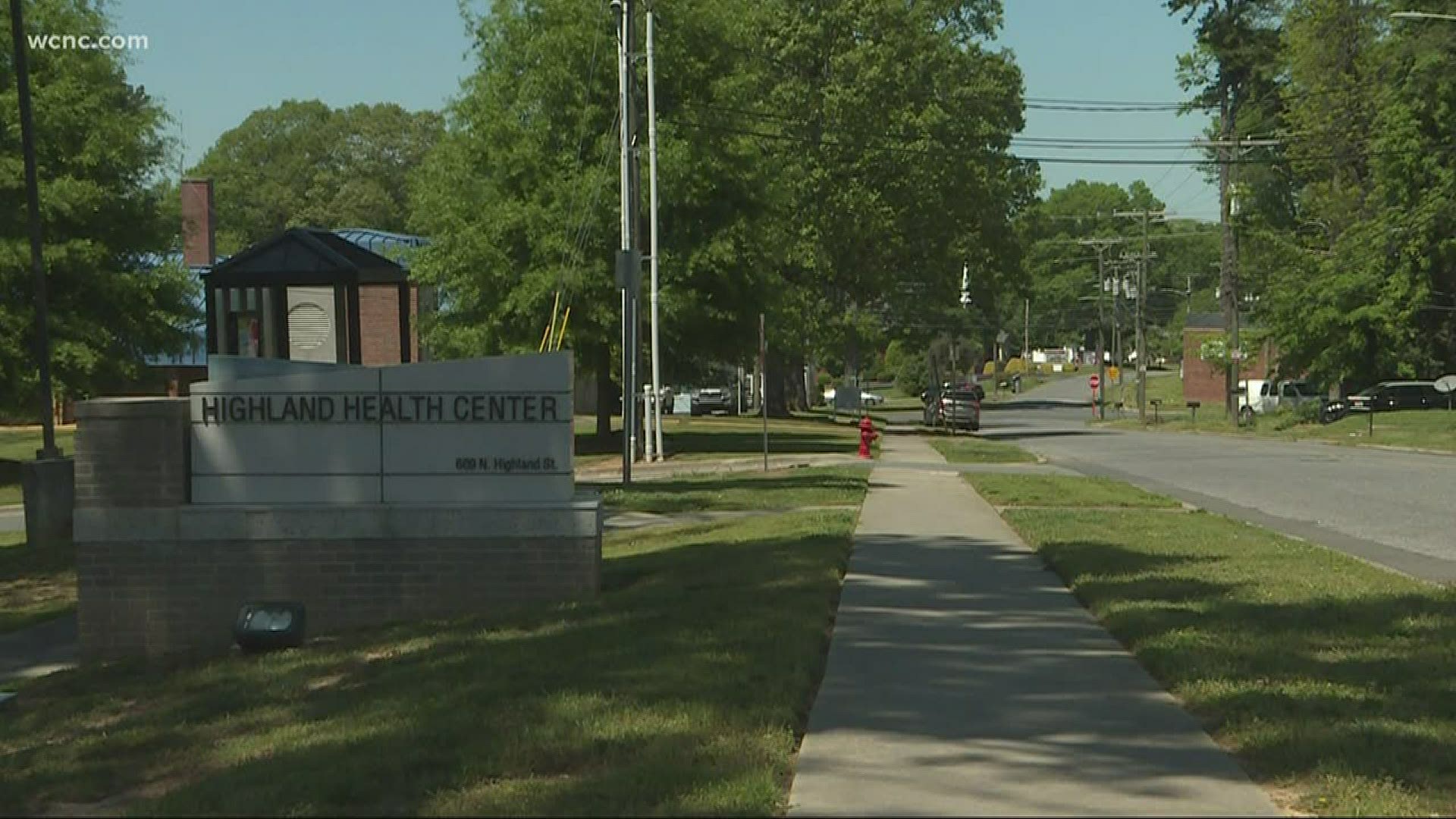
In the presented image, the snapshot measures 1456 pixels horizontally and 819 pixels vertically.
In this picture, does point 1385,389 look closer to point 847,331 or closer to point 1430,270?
point 1430,270

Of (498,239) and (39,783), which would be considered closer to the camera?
(39,783)

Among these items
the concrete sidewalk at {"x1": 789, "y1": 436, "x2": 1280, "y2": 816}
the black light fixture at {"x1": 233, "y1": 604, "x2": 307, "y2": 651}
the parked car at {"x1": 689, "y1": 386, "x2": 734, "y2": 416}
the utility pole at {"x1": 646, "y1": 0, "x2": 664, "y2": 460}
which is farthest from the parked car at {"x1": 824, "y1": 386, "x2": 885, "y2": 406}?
the black light fixture at {"x1": 233, "y1": 604, "x2": 307, "y2": 651}

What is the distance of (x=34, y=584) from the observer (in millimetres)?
15883

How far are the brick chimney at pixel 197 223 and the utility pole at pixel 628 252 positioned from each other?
1207 centimetres

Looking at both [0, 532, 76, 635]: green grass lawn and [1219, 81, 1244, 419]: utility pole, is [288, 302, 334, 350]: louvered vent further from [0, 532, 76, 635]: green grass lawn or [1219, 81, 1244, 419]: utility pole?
[1219, 81, 1244, 419]: utility pole

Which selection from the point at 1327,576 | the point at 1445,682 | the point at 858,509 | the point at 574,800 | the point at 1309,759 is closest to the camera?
the point at 574,800

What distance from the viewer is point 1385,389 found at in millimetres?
59188

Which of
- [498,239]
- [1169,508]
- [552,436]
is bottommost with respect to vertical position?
[1169,508]

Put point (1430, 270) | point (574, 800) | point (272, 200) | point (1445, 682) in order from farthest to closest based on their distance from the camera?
1. point (272, 200)
2. point (1430, 270)
3. point (1445, 682)
4. point (574, 800)

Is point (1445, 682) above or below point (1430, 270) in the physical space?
below

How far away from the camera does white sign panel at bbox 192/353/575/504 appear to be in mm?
12141

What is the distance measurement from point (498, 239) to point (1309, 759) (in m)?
30.5

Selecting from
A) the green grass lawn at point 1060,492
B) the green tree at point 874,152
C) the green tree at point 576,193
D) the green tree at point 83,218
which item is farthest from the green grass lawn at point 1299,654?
the green tree at point 874,152

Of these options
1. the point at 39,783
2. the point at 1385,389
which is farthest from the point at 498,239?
the point at 1385,389
